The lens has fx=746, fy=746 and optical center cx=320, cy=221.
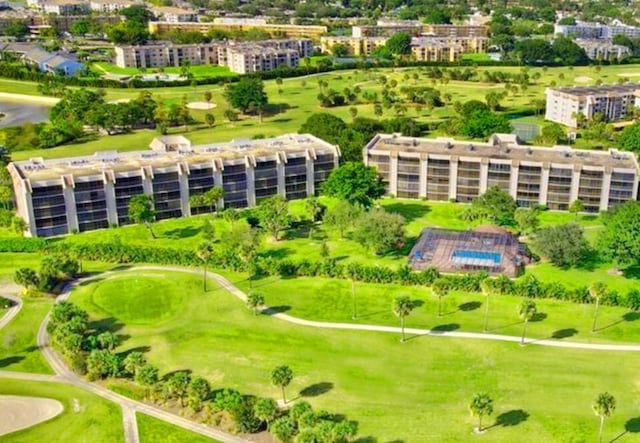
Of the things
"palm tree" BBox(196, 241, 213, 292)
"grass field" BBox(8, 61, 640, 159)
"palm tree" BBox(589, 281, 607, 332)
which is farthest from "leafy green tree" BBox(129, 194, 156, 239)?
"palm tree" BBox(589, 281, 607, 332)

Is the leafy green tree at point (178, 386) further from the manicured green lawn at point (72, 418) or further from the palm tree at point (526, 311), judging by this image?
the palm tree at point (526, 311)

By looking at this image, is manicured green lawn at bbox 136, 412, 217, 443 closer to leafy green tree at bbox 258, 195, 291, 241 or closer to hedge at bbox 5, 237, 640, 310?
hedge at bbox 5, 237, 640, 310

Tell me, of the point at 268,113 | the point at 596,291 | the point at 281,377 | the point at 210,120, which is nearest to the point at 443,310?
the point at 596,291

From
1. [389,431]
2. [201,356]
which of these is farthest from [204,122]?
[389,431]

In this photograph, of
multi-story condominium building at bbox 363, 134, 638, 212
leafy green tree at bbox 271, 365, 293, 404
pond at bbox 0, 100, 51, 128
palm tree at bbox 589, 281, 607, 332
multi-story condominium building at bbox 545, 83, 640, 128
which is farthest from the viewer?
pond at bbox 0, 100, 51, 128

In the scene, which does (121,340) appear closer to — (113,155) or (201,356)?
(201,356)

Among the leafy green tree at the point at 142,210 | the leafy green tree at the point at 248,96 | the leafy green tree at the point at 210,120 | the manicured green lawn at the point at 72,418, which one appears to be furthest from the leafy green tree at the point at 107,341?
the leafy green tree at the point at 248,96
